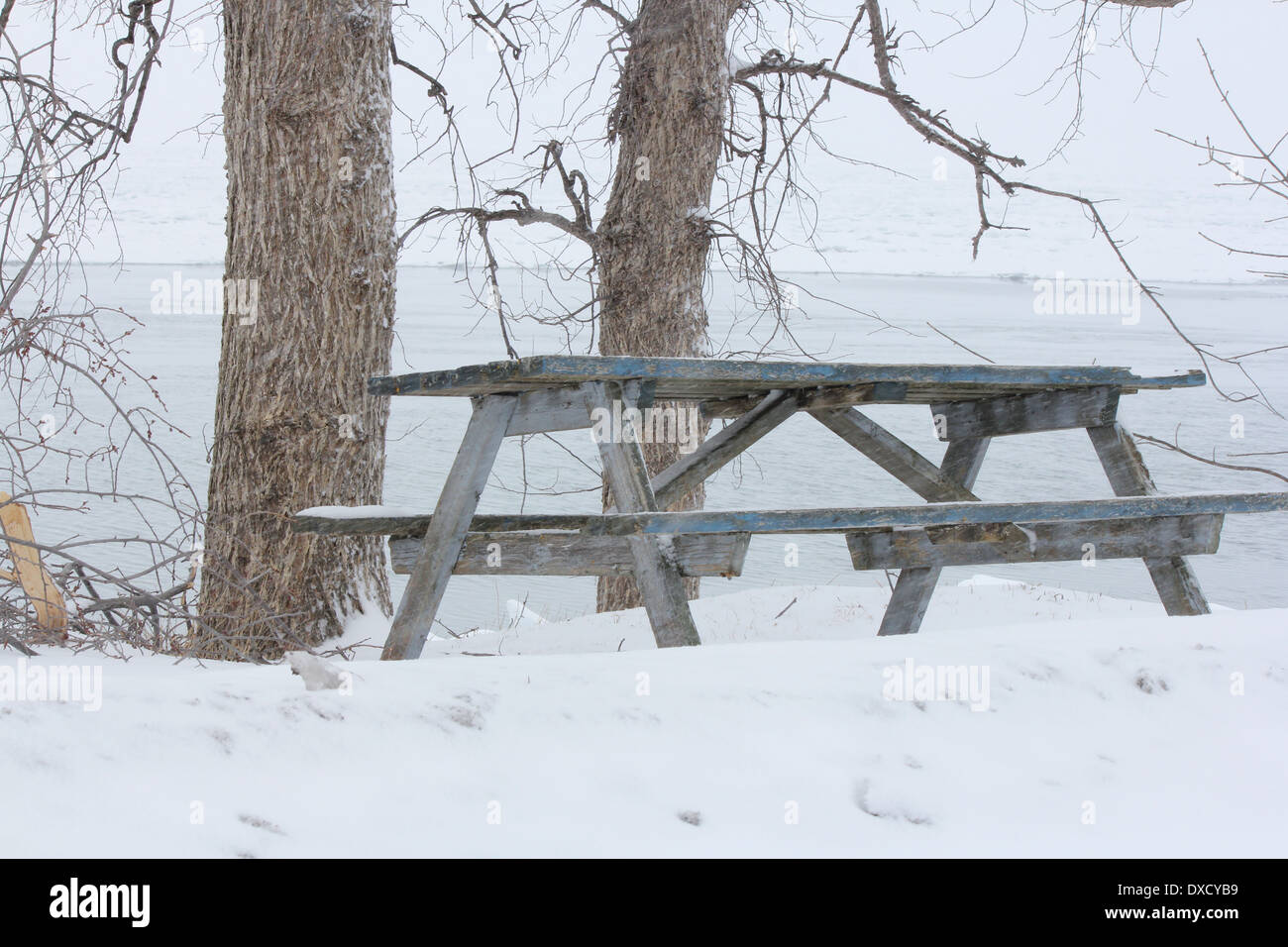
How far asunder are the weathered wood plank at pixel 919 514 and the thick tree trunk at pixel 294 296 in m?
1.58

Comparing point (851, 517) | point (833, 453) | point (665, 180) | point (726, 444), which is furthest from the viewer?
point (833, 453)

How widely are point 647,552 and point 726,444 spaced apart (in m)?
0.96

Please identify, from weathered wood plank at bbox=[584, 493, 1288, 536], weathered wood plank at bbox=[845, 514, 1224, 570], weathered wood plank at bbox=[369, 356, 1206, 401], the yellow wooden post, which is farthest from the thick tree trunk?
weathered wood plank at bbox=[845, 514, 1224, 570]

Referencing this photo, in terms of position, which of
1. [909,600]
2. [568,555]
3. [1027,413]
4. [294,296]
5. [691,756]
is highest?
[294,296]

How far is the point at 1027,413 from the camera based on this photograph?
4.78m

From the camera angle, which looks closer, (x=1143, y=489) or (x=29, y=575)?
(x=1143, y=489)

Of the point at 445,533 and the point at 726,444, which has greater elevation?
the point at 726,444

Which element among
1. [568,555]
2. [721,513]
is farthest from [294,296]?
Result: [721,513]

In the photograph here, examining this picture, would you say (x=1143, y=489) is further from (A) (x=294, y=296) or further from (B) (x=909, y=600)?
(A) (x=294, y=296)

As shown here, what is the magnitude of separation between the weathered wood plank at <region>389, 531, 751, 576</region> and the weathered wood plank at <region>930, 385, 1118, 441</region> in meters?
1.68

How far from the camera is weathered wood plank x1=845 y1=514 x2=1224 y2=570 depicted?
3.84m

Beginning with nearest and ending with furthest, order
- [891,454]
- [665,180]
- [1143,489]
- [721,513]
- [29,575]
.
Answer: [721,513], [1143,489], [891,454], [29,575], [665,180]

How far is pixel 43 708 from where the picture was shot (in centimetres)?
232

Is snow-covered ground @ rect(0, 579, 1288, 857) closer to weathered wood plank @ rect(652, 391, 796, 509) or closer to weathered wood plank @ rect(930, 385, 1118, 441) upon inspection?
weathered wood plank @ rect(652, 391, 796, 509)
